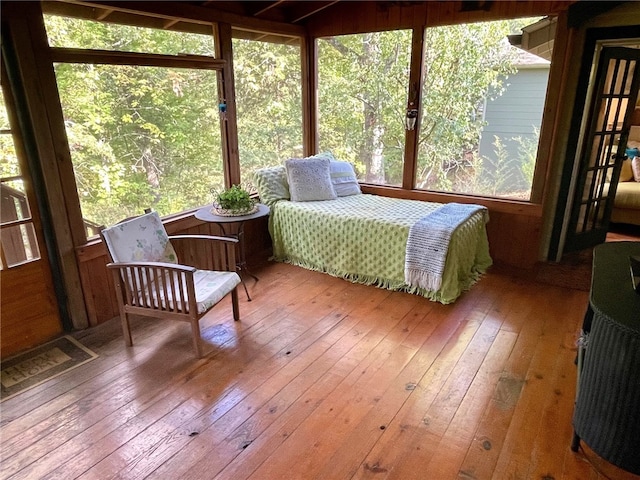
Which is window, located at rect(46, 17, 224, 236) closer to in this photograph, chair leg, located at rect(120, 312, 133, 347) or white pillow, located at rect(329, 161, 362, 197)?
chair leg, located at rect(120, 312, 133, 347)

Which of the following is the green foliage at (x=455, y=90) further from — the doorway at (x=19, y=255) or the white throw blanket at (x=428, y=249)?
the doorway at (x=19, y=255)

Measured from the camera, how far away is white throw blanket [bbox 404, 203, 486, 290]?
315 cm

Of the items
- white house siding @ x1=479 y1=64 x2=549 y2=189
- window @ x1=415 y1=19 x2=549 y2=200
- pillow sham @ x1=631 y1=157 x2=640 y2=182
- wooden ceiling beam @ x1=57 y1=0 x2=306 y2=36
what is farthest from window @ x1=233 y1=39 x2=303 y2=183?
pillow sham @ x1=631 y1=157 x2=640 y2=182

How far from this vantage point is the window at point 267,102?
12.9 ft

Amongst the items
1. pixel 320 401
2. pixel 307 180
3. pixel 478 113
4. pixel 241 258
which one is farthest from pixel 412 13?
pixel 320 401

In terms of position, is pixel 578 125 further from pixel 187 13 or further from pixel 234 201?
pixel 187 13

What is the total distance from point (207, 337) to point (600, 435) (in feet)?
7.19

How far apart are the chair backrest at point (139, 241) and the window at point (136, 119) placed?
1.37ft

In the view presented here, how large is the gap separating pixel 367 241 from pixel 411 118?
142 centimetres

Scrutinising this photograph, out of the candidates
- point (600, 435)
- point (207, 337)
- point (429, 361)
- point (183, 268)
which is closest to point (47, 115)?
point (183, 268)

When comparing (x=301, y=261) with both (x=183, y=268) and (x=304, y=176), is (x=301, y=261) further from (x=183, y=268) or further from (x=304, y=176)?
(x=183, y=268)

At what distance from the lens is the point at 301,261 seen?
4.01 m

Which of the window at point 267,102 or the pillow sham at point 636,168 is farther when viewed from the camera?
the pillow sham at point 636,168

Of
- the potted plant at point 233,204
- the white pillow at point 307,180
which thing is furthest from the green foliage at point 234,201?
the white pillow at point 307,180
